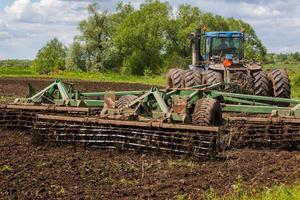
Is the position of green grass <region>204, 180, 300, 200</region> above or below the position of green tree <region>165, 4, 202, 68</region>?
below

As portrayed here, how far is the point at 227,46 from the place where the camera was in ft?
52.4

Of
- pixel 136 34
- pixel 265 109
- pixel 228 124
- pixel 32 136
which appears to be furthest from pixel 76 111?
pixel 136 34

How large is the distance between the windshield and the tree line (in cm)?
4079

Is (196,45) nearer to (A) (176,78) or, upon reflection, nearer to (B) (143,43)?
(A) (176,78)

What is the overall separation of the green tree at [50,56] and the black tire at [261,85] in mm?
66839

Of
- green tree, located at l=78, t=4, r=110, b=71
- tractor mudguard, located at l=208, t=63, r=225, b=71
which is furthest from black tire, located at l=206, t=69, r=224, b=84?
green tree, located at l=78, t=4, r=110, b=71

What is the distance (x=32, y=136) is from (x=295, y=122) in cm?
408

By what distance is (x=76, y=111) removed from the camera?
10.0m

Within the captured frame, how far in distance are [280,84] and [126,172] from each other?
783 centimetres

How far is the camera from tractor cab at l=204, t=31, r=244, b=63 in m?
15.8

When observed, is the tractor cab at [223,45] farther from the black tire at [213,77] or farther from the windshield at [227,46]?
the black tire at [213,77]

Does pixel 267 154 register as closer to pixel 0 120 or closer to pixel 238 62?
pixel 0 120

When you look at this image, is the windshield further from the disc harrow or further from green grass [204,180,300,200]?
green grass [204,180,300,200]

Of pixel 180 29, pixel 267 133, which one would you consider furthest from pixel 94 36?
pixel 267 133
